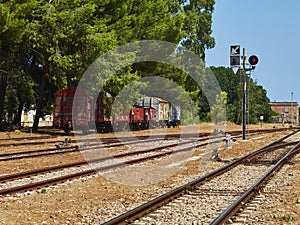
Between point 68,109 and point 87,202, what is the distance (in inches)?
935

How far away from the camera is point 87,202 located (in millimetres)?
9352

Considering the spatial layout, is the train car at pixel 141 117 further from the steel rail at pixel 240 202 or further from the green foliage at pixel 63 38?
the steel rail at pixel 240 202

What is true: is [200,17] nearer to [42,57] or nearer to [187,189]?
[42,57]

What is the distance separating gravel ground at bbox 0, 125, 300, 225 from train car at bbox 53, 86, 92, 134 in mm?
20077

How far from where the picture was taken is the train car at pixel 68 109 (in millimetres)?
32625

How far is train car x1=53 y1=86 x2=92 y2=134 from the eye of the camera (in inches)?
1284

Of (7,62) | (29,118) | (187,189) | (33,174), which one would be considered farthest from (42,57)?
(29,118)

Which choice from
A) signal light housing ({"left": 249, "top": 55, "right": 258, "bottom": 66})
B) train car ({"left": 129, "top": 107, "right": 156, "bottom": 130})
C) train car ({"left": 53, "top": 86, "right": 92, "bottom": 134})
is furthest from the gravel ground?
train car ({"left": 129, "top": 107, "right": 156, "bottom": 130})

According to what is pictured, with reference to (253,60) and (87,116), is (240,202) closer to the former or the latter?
(253,60)

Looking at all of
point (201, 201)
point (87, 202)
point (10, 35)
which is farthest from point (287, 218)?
point (10, 35)

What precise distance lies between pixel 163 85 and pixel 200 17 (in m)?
14.4

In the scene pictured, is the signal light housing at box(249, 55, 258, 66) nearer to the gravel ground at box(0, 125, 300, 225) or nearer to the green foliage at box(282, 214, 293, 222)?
the gravel ground at box(0, 125, 300, 225)

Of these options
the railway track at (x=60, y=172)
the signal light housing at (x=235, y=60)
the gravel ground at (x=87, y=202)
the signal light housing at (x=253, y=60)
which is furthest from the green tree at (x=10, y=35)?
the gravel ground at (x=87, y=202)

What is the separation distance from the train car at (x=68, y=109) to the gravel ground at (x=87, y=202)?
20.1m
